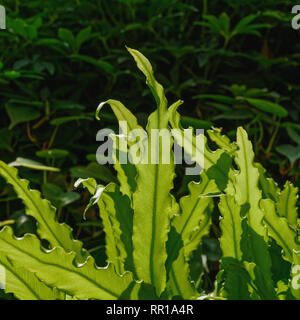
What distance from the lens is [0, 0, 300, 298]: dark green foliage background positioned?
122 centimetres

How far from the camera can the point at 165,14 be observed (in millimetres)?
1445

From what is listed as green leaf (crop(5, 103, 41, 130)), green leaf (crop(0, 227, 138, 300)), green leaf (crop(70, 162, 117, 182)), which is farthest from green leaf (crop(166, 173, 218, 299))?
green leaf (crop(5, 103, 41, 130))

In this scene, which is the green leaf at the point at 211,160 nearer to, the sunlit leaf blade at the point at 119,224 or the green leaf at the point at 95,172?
the sunlit leaf blade at the point at 119,224

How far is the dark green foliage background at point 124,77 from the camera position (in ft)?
4.00

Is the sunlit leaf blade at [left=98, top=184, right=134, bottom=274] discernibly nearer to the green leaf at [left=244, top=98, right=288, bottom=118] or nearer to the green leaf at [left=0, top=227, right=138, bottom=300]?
the green leaf at [left=0, top=227, right=138, bottom=300]

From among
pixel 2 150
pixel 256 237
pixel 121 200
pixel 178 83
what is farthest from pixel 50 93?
pixel 256 237

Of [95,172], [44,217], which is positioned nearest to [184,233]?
[44,217]

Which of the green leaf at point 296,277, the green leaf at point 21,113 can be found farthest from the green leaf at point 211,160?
the green leaf at point 21,113

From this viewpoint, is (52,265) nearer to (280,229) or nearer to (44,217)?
(44,217)

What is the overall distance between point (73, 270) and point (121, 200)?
0.44 ft

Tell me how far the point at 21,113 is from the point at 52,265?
89cm

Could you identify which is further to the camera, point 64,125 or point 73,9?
point 73,9

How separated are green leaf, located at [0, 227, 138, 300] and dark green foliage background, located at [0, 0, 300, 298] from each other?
2.27ft
